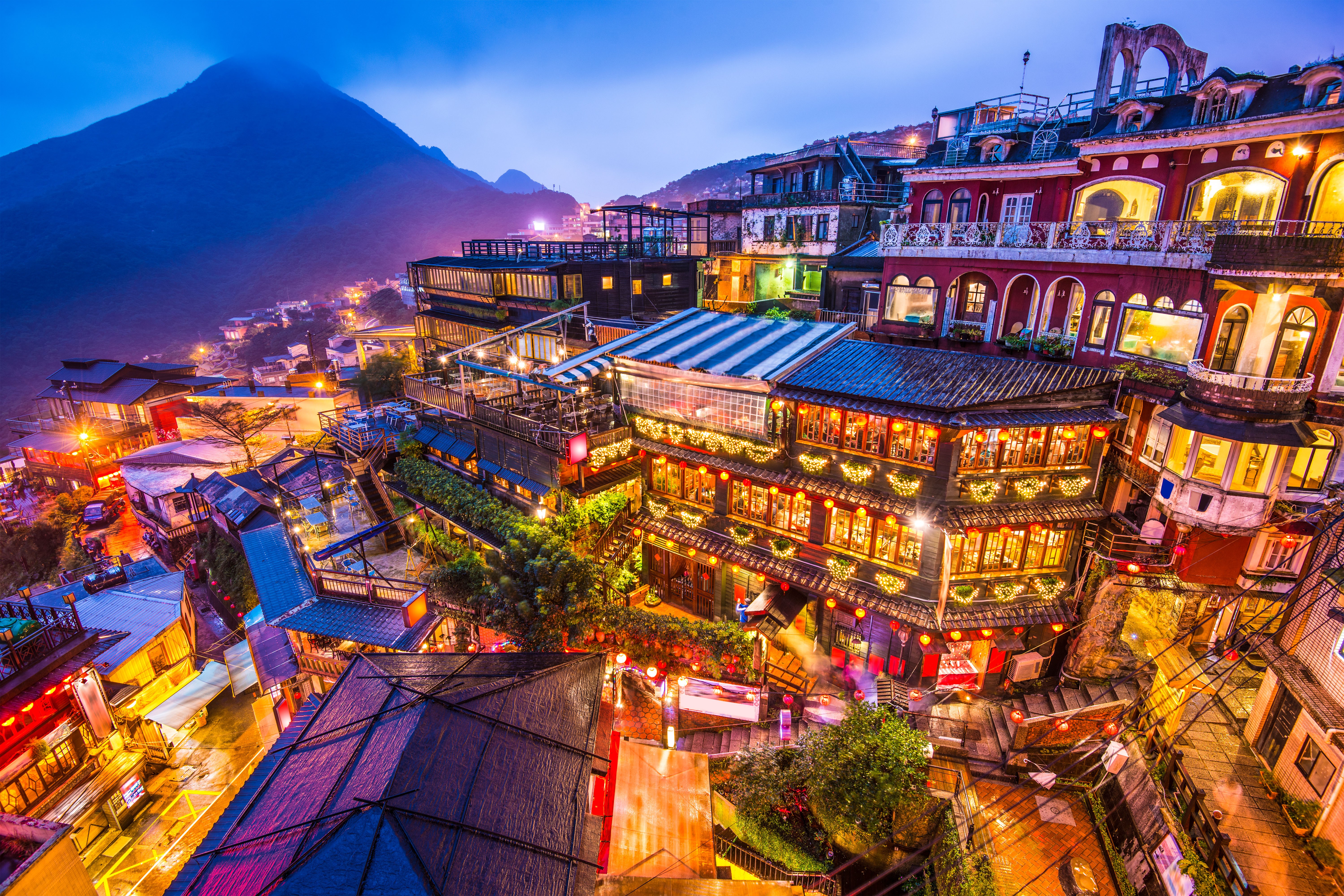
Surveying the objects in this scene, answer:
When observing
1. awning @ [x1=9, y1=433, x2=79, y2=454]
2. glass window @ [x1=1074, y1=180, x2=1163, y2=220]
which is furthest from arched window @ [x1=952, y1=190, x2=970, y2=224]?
awning @ [x1=9, y1=433, x2=79, y2=454]

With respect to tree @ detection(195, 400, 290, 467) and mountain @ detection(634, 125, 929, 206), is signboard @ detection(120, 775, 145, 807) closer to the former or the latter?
tree @ detection(195, 400, 290, 467)

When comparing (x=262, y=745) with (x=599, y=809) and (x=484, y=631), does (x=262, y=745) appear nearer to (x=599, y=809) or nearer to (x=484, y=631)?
(x=484, y=631)

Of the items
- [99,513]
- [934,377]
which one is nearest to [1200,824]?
[934,377]

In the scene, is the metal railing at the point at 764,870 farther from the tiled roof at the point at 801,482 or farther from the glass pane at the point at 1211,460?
the glass pane at the point at 1211,460

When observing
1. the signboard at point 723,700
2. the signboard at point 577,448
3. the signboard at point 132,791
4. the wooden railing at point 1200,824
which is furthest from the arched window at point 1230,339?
the signboard at point 132,791

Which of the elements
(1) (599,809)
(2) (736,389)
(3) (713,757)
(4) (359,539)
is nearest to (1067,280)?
(2) (736,389)

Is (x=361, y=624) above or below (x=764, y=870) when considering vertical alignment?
above

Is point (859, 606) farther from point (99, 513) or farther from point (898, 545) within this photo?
point (99, 513)
